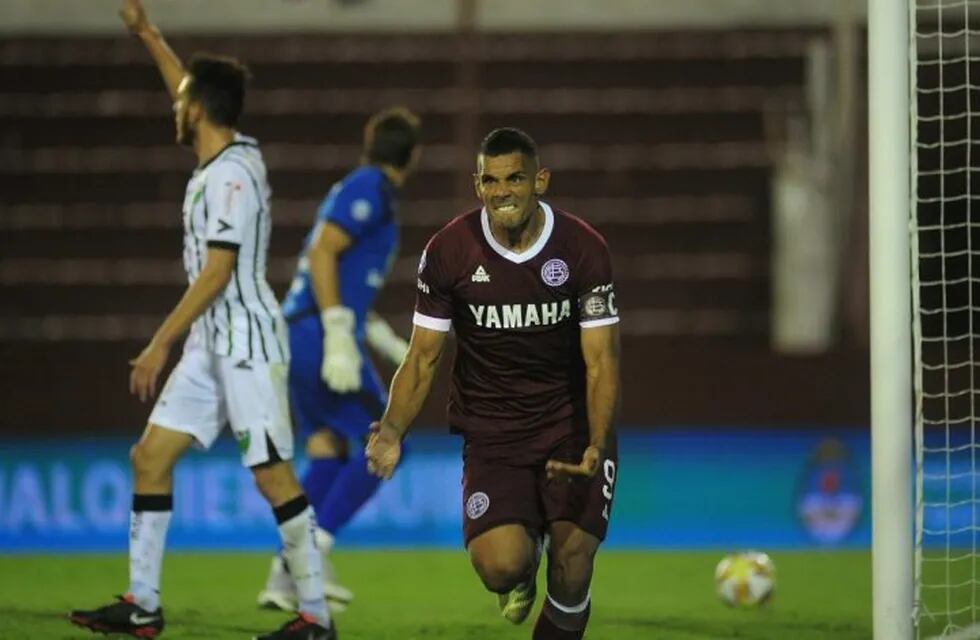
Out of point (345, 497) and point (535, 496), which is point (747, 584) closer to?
point (345, 497)

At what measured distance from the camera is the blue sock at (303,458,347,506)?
26.7 feet

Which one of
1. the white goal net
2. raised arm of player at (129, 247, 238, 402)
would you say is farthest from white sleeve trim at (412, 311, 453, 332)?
the white goal net

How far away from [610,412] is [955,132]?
7141mm

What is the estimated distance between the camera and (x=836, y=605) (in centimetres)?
809

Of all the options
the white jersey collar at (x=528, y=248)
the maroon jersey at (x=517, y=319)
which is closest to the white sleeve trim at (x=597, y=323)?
the maroon jersey at (x=517, y=319)

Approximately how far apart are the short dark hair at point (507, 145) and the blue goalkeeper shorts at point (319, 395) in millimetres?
2675

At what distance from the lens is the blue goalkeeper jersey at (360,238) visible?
8.06 m

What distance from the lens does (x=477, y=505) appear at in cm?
584

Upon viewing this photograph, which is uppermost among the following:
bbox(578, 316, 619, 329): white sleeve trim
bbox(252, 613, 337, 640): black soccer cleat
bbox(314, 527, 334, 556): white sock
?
bbox(578, 316, 619, 329): white sleeve trim

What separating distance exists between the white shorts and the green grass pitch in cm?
89

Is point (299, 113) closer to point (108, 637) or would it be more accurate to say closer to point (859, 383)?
point (859, 383)

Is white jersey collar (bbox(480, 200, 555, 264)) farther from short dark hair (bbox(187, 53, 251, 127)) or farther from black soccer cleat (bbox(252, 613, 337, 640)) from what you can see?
black soccer cleat (bbox(252, 613, 337, 640))

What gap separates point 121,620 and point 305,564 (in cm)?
66

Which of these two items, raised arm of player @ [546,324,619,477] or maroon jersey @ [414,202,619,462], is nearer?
raised arm of player @ [546,324,619,477]
